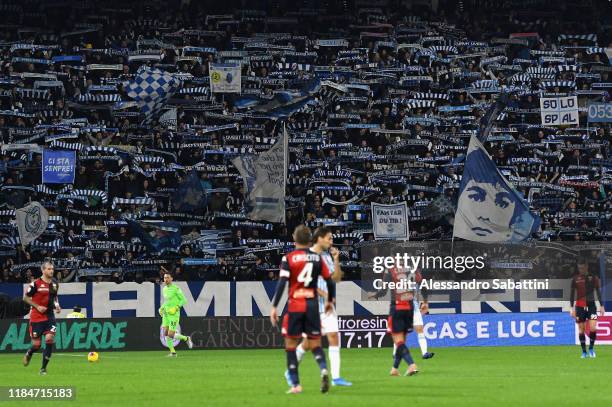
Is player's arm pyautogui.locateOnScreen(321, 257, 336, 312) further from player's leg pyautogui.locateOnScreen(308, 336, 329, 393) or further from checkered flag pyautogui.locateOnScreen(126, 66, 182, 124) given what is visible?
checkered flag pyautogui.locateOnScreen(126, 66, 182, 124)

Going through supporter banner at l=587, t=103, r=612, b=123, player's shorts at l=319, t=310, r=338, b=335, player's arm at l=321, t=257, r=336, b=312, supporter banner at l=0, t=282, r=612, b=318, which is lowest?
supporter banner at l=0, t=282, r=612, b=318

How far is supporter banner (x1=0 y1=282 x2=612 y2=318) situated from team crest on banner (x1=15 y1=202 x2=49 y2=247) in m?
2.72

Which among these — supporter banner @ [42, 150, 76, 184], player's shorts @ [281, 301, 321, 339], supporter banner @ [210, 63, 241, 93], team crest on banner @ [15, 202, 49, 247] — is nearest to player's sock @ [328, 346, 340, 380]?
player's shorts @ [281, 301, 321, 339]

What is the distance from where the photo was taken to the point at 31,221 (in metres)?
40.8

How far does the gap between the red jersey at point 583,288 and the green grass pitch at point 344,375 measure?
147cm

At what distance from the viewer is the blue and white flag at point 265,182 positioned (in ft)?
137

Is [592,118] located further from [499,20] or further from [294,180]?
[294,180]

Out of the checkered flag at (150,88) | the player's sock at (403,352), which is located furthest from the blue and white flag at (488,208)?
the player's sock at (403,352)

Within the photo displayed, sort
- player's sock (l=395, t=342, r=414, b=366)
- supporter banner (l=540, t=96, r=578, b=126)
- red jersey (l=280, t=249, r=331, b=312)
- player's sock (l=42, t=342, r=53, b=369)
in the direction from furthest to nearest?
1. supporter banner (l=540, t=96, r=578, b=126)
2. player's sock (l=42, t=342, r=53, b=369)
3. player's sock (l=395, t=342, r=414, b=366)
4. red jersey (l=280, t=249, r=331, b=312)

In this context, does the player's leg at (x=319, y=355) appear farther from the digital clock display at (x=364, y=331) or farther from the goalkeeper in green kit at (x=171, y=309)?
the digital clock display at (x=364, y=331)

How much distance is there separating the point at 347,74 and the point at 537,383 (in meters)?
32.0

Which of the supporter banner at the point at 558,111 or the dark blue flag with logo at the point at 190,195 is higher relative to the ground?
the supporter banner at the point at 558,111

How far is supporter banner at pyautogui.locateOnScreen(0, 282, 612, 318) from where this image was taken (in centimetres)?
3912

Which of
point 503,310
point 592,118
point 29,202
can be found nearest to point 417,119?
point 592,118
